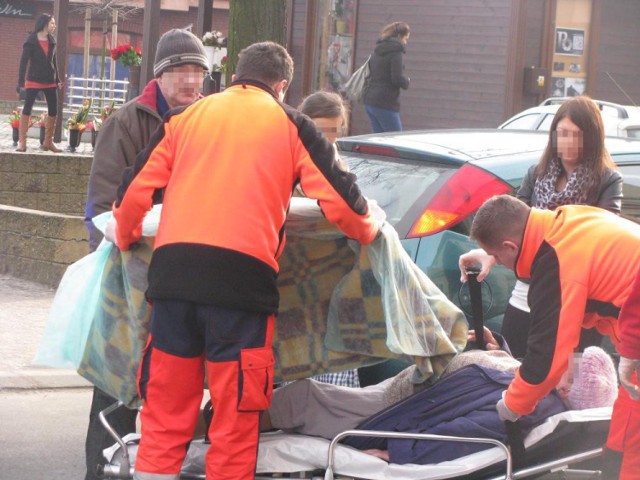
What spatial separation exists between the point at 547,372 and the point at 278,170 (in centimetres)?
108

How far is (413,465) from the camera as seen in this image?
3.63m

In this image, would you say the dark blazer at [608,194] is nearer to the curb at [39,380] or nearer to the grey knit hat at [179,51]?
the grey knit hat at [179,51]

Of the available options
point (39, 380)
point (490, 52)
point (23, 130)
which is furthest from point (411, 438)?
point (490, 52)

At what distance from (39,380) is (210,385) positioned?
342 centimetres

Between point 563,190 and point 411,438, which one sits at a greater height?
point 563,190

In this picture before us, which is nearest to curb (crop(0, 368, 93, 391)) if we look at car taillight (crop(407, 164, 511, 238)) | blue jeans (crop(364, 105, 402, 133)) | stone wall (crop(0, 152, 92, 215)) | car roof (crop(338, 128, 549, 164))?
car roof (crop(338, 128, 549, 164))

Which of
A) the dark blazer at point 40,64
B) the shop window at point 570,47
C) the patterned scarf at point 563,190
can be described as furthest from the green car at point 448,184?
the shop window at point 570,47

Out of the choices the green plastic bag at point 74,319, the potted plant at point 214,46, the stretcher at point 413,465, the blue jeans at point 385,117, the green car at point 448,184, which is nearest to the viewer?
the stretcher at point 413,465

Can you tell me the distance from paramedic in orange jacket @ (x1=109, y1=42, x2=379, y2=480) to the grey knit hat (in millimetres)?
838

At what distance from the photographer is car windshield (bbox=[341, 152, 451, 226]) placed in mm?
5207

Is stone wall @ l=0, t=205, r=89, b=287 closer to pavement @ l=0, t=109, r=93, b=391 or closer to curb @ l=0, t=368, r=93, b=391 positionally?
pavement @ l=0, t=109, r=93, b=391

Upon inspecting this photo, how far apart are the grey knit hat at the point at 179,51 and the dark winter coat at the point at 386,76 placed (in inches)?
324

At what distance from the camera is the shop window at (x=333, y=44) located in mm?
19344

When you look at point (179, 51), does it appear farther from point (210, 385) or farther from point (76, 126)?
point (76, 126)
